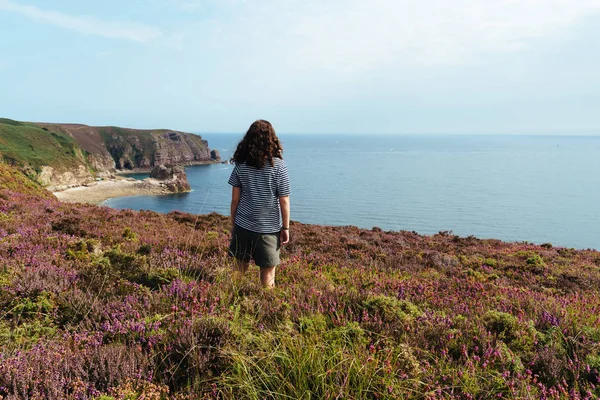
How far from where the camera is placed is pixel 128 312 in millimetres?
3697

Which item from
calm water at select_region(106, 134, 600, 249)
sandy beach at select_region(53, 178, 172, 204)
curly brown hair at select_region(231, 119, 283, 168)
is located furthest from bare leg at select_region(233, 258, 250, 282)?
sandy beach at select_region(53, 178, 172, 204)

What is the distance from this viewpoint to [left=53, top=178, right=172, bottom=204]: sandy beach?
8346 centimetres

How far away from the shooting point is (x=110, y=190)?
3752 inches

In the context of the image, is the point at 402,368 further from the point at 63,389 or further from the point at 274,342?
the point at 63,389

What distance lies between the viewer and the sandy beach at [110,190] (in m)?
83.5

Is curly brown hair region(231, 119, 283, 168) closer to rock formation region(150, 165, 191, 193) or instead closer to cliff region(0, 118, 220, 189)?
cliff region(0, 118, 220, 189)

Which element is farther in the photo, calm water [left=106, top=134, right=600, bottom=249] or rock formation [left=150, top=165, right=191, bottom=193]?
rock formation [left=150, top=165, right=191, bottom=193]

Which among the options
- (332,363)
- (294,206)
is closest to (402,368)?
(332,363)

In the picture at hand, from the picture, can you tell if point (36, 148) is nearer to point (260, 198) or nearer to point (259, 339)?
point (260, 198)

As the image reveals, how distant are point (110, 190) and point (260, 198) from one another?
103 meters

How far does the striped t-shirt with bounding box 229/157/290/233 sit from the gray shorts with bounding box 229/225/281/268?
9cm

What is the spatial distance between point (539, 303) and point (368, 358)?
12.4 feet

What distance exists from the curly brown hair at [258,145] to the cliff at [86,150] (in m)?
58.3

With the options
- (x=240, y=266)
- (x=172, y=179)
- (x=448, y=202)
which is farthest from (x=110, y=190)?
(x=240, y=266)
